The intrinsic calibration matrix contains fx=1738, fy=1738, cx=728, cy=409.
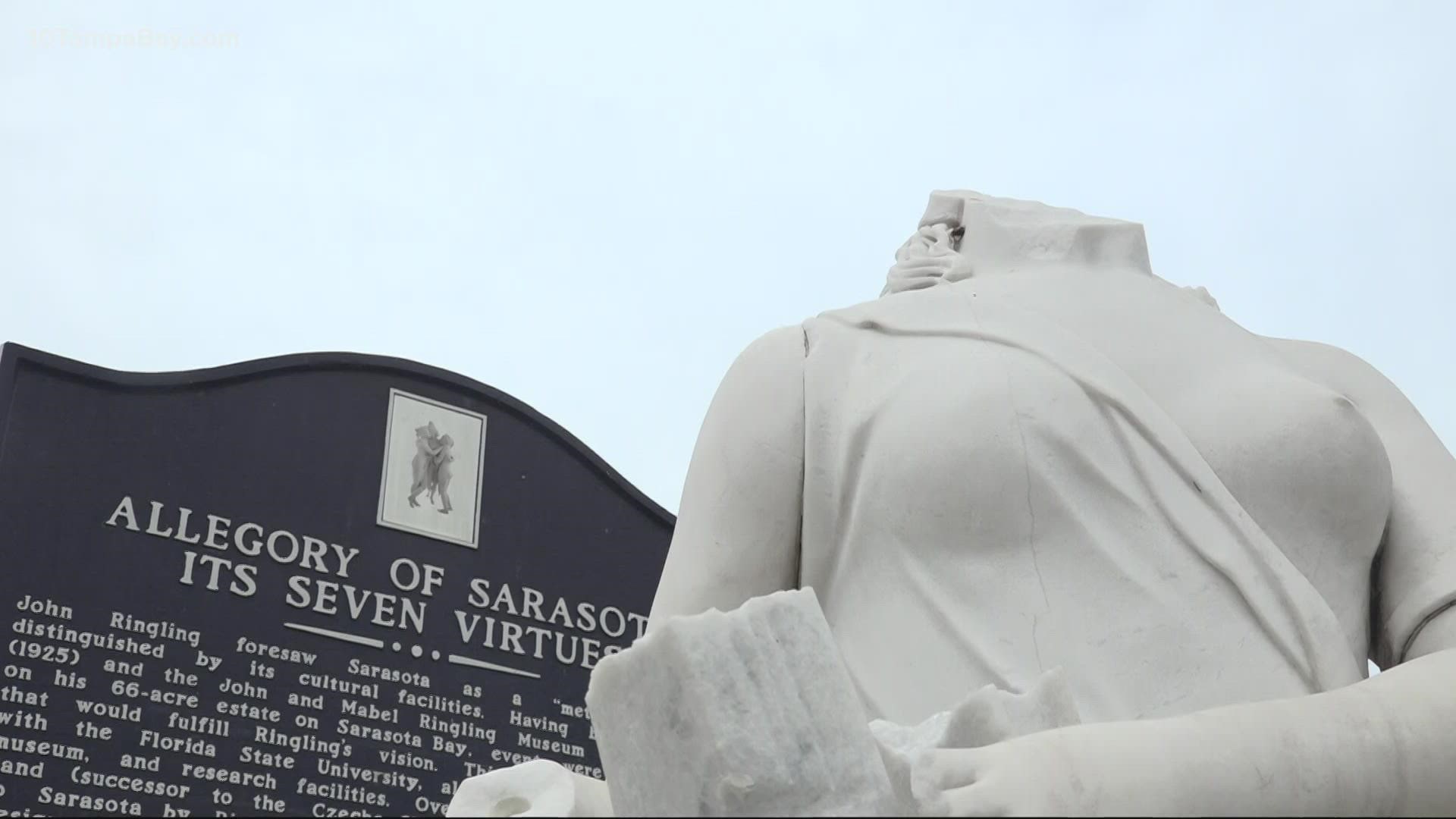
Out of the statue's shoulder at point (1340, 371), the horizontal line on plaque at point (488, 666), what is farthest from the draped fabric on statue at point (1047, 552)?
the horizontal line on plaque at point (488, 666)

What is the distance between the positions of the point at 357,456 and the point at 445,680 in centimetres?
100

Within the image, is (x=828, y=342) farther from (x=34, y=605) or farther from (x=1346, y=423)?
(x=34, y=605)

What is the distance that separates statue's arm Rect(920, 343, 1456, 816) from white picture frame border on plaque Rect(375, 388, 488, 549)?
541 centimetres

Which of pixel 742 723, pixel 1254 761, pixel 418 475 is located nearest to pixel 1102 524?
pixel 1254 761

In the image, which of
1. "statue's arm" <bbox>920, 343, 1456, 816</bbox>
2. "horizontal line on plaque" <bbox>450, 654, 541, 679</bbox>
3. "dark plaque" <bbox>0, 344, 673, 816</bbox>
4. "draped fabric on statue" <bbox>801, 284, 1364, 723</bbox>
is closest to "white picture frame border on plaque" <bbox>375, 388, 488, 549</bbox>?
"dark plaque" <bbox>0, 344, 673, 816</bbox>

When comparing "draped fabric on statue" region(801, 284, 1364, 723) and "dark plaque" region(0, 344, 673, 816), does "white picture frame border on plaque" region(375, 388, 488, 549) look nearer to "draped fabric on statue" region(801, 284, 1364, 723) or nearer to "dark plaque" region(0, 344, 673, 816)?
"dark plaque" region(0, 344, 673, 816)

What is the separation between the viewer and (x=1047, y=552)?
2248 mm

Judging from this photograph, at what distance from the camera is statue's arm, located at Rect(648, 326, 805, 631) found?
2.46 meters

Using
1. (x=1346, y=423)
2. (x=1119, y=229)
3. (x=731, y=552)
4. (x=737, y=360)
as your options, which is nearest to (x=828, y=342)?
(x=737, y=360)

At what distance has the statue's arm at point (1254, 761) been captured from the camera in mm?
1715

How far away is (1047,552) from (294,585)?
5.08 m

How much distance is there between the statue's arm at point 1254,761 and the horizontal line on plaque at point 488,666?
5.23 m

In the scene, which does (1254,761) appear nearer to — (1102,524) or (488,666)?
(1102,524)

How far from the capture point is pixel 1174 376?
8.10 ft
